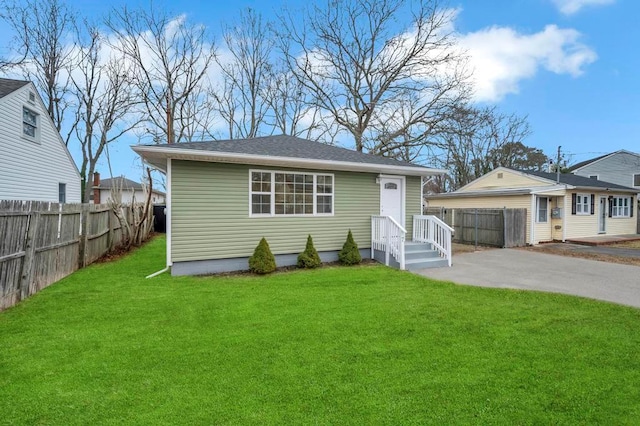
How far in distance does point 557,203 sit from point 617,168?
18.2 m

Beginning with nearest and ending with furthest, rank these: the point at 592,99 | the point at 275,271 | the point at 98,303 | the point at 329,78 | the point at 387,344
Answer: the point at 387,344
the point at 98,303
the point at 275,271
the point at 592,99
the point at 329,78

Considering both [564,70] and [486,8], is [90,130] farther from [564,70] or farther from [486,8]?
[564,70]

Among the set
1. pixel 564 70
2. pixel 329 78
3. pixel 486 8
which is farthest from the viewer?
pixel 329 78

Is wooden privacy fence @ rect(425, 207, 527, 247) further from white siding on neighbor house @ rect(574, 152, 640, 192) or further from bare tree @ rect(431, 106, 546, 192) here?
white siding on neighbor house @ rect(574, 152, 640, 192)

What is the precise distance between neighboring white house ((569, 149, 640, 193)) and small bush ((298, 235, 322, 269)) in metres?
29.4

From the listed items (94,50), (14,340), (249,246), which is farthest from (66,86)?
(14,340)

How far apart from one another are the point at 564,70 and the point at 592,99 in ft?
10.8

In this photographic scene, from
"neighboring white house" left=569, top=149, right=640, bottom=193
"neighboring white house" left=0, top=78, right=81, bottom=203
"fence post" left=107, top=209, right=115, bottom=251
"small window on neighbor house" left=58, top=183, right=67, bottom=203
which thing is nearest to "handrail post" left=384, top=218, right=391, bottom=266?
"fence post" left=107, top=209, right=115, bottom=251

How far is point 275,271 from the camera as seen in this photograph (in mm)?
7977

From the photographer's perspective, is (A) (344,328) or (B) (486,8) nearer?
(A) (344,328)

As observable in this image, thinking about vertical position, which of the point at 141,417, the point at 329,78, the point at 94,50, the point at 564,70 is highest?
the point at 94,50

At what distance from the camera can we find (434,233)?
31.2ft

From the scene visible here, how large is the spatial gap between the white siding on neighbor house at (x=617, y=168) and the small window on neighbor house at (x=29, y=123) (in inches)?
1408

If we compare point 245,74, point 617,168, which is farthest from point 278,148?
point 617,168
